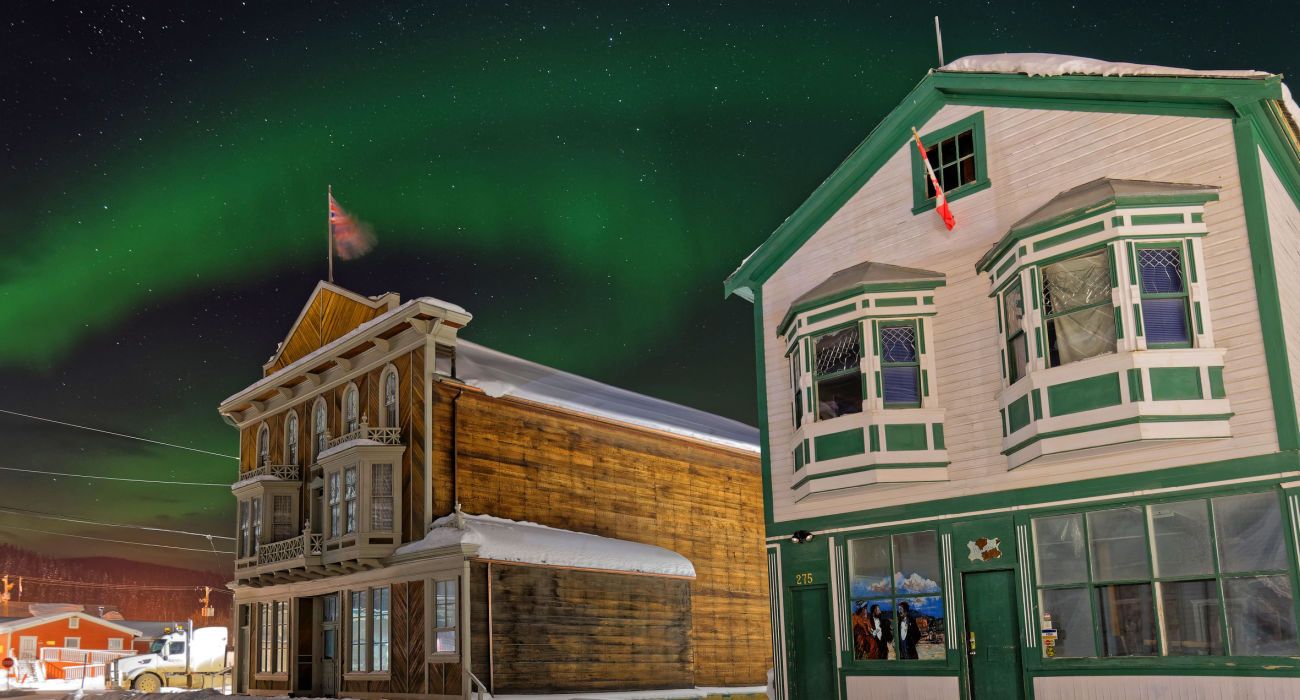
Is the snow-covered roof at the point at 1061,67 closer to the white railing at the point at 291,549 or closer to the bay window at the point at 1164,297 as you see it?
the bay window at the point at 1164,297

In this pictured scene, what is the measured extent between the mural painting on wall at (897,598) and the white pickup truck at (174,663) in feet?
111

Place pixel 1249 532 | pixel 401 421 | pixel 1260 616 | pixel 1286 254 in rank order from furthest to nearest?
pixel 401 421
pixel 1286 254
pixel 1249 532
pixel 1260 616

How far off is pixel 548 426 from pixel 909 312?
46.3 feet

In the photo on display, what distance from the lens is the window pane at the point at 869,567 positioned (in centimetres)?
1767

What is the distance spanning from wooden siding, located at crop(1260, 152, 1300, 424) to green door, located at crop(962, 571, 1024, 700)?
4.99m

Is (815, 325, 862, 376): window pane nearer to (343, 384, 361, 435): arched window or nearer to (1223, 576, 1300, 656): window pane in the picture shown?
(1223, 576, 1300, 656): window pane

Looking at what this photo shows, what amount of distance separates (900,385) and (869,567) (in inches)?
124

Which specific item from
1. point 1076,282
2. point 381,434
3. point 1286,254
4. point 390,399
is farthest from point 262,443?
point 1286,254

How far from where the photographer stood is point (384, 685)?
87.5 feet

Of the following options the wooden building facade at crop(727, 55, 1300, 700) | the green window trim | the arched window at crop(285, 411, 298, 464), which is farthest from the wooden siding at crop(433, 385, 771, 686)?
the green window trim

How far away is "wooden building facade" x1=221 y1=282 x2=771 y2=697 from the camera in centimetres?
2564

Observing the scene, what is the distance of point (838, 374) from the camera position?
17953mm

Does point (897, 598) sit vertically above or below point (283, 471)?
below

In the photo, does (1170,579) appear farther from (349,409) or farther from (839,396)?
(349,409)
